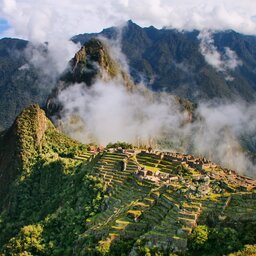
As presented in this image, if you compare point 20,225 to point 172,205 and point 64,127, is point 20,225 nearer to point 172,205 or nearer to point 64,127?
point 172,205

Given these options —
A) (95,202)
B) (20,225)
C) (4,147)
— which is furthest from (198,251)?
(4,147)

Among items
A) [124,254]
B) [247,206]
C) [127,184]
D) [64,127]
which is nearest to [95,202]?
[127,184]

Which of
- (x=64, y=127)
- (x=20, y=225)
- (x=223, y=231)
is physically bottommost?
(x=20, y=225)

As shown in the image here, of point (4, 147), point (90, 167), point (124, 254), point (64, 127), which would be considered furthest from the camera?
point (64, 127)

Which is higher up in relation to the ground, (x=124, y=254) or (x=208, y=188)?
(x=208, y=188)

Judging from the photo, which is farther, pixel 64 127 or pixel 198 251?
pixel 64 127

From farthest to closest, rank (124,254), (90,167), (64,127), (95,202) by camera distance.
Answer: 1. (64,127)
2. (90,167)
3. (95,202)
4. (124,254)
